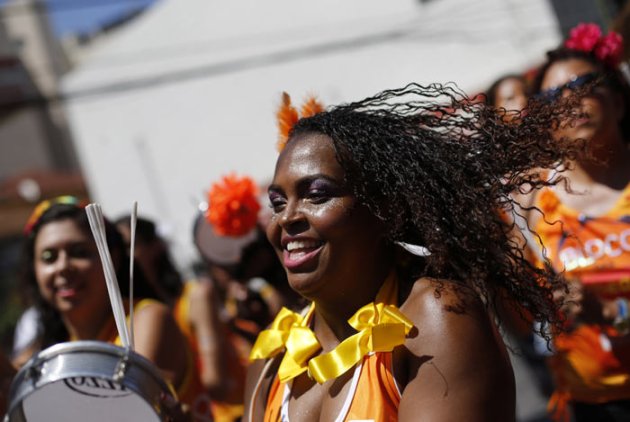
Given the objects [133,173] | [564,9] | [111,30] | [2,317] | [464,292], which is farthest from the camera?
[111,30]

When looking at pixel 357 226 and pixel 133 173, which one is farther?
pixel 133 173

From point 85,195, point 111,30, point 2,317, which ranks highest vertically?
point 111,30

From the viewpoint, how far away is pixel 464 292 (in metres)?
2.16

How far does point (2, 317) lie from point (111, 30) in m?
15.7

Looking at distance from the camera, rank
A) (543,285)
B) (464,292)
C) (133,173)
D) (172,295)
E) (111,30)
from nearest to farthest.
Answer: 1. (464,292)
2. (543,285)
3. (172,295)
4. (133,173)
5. (111,30)

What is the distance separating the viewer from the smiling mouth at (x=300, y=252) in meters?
2.21

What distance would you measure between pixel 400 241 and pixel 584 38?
177 cm

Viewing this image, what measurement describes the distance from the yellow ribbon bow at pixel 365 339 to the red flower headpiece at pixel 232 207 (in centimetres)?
192

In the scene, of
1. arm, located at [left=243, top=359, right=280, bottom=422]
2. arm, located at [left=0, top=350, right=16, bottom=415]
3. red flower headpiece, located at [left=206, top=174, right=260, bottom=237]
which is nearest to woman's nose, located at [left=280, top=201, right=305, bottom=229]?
arm, located at [left=243, top=359, right=280, bottom=422]

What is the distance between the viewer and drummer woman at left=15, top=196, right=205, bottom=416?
3.26 metres

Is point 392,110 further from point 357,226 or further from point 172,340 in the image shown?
point 172,340

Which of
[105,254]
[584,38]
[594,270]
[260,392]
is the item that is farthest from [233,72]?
[105,254]

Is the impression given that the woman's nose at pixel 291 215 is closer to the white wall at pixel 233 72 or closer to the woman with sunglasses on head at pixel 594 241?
the woman with sunglasses on head at pixel 594 241

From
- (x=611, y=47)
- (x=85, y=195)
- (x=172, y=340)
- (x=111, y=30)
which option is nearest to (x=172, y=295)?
(x=172, y=340)
